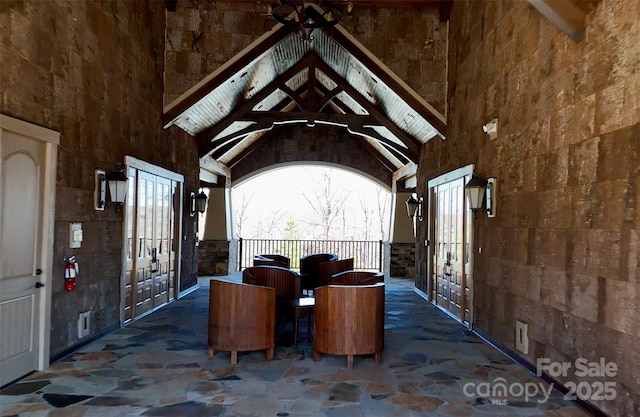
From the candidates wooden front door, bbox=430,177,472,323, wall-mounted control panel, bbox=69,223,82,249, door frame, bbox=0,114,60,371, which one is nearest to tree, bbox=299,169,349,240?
wooden front door, bbox=430,177,472,323

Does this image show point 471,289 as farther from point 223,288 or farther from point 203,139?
point 203,139

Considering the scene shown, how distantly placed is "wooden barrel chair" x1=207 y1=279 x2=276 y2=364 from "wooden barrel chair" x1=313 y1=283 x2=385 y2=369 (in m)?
0.59

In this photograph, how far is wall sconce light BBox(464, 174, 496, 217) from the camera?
524cm

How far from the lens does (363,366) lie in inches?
175

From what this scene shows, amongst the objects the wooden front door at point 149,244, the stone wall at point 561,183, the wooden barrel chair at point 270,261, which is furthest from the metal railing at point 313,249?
the stone wall at point 561,183

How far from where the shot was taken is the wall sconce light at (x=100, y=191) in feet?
16.6

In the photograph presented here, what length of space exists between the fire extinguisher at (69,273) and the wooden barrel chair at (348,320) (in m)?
2.55

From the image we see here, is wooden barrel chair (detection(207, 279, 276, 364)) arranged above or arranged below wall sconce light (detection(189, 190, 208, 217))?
below

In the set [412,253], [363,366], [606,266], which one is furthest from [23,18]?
[412,253]

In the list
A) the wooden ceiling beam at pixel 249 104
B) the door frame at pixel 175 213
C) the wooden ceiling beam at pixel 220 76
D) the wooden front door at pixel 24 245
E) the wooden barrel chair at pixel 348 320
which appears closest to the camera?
the wooden front door at pixel 24 245

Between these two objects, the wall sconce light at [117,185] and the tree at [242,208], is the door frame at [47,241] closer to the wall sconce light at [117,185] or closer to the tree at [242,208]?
the wall sconce light at [117,185]

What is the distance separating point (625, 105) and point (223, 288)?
3.71 metres

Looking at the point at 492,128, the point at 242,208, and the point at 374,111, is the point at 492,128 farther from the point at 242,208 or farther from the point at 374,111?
the point at 242,208

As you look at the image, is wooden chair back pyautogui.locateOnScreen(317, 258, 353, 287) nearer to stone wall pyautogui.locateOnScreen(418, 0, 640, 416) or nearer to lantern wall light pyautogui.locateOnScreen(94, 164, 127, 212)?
stone wall pyautogui.locateOnScreen(418, 0, 640, 416)
